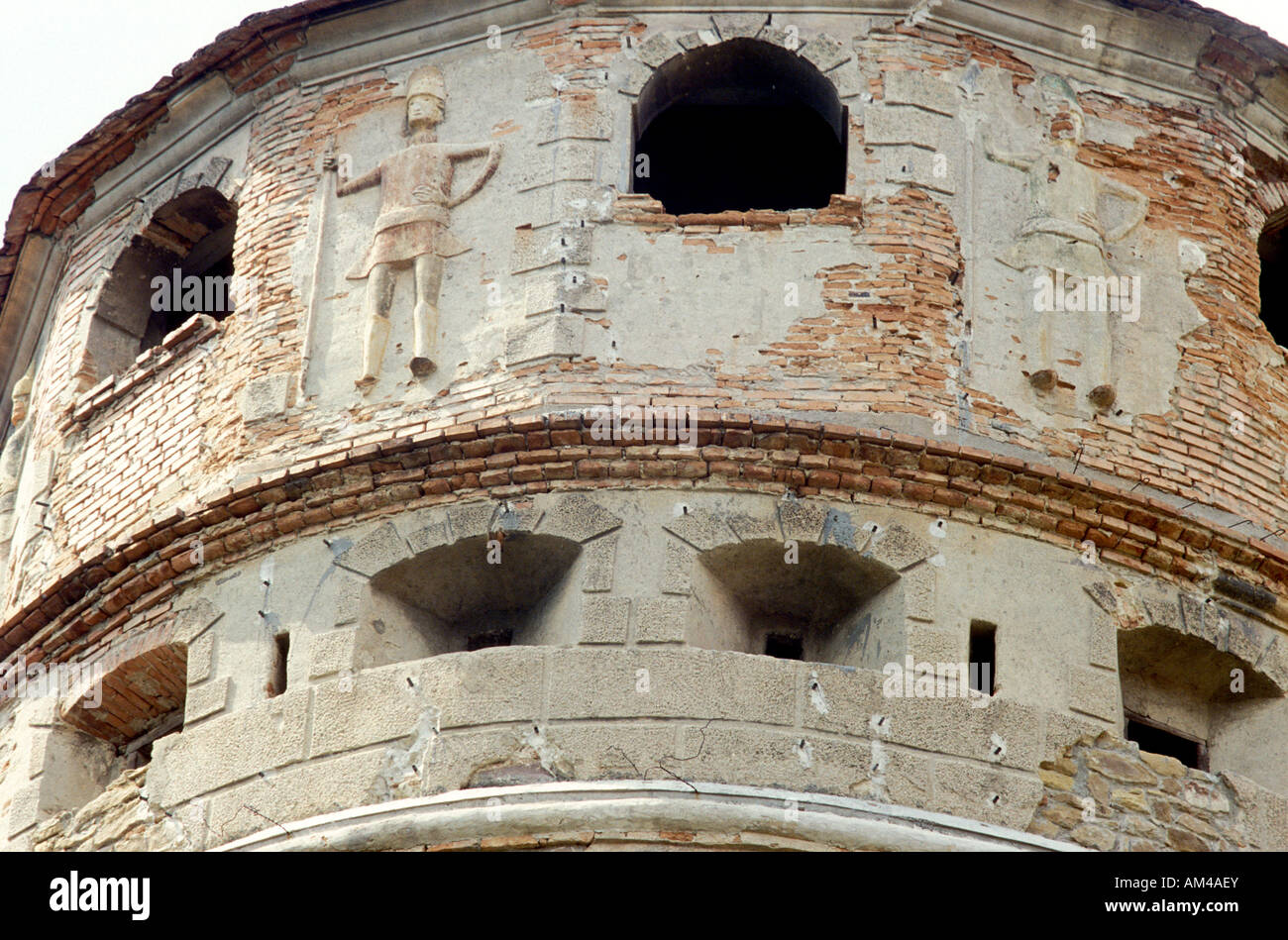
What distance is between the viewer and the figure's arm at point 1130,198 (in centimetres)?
1531

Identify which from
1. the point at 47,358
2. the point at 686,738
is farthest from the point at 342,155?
the point at 686,738

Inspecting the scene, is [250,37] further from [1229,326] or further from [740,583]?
[1229,326]

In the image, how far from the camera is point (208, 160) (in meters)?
16.6

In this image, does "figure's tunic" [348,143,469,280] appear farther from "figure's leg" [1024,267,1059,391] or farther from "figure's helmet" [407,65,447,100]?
"figure's leg" [1024,267,1059,391]

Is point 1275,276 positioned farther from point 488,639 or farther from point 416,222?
point 488,639

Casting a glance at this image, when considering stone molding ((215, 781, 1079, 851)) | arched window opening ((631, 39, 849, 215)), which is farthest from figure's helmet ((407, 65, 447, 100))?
stone molding ((215, 781, 1079, 851))

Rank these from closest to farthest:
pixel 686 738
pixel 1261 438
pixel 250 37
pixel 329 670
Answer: pixel 686 738
pixel 329 670
pixel 1261 438
pixel 250 37

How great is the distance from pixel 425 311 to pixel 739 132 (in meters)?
3.19

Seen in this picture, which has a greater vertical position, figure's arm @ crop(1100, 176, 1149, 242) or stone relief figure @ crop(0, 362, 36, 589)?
figure's arm @ crop(1100, 176, 1149, 242)

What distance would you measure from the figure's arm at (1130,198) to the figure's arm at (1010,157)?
1.60 feet

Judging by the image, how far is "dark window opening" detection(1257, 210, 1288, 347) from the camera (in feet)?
54.4

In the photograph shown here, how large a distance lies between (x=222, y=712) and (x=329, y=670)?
2.25ft

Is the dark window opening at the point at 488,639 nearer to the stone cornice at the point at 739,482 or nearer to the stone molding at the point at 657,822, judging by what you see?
the stone cornice at the point at 739,482

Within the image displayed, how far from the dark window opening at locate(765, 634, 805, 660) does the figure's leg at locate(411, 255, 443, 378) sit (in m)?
2.49
